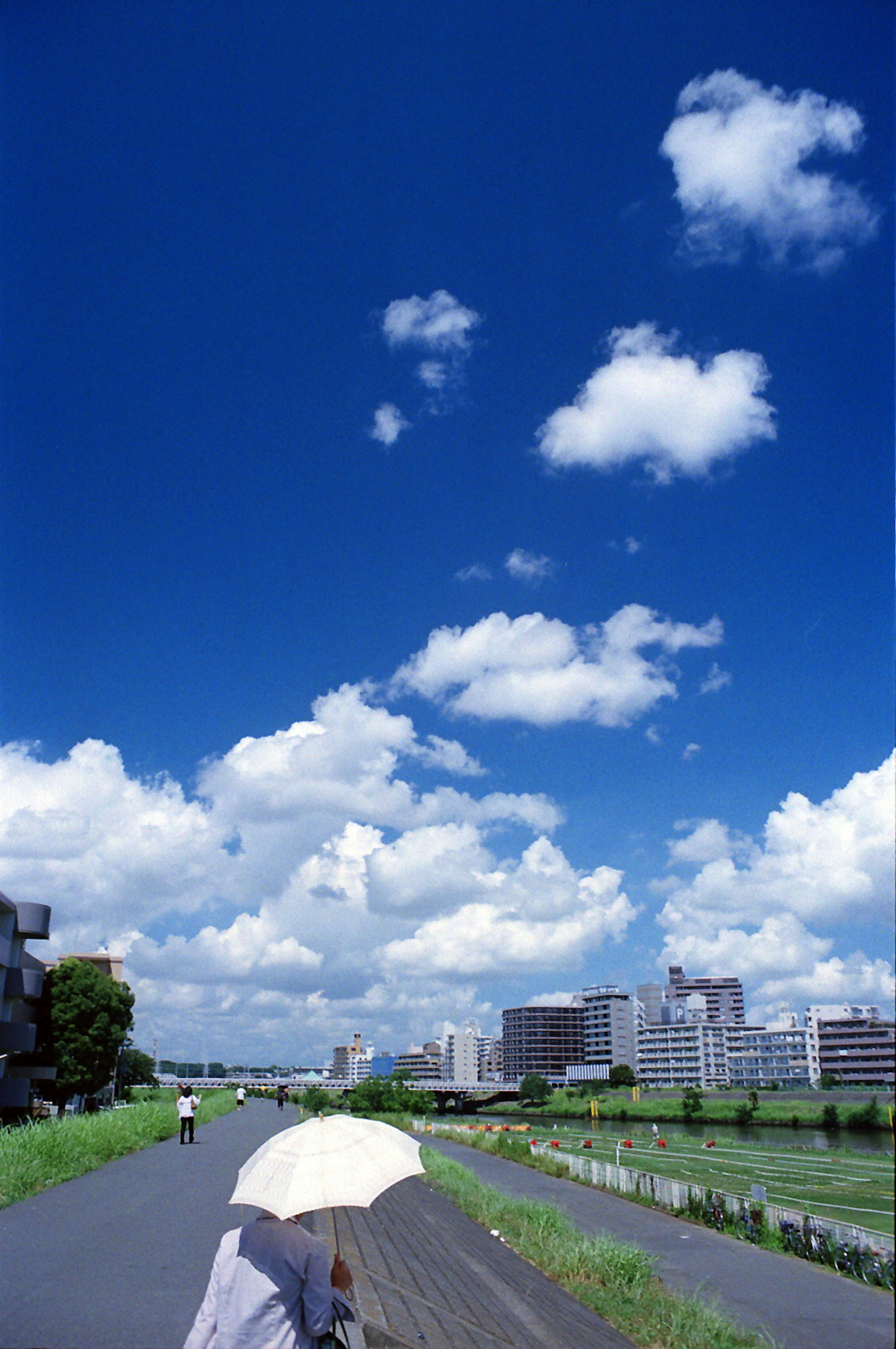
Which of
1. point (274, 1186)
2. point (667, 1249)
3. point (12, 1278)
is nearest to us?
point (274, 1186)

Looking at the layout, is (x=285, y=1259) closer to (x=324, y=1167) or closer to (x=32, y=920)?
(x=324, y=1167)

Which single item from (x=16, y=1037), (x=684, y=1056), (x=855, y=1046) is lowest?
(x=684, y=1056)

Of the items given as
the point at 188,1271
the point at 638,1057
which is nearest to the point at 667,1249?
the point at 188,1271

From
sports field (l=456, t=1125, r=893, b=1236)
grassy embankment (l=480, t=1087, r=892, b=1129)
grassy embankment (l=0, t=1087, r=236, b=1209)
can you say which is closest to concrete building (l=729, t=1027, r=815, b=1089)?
grassy embankment (l=480, t=1087, r=892, b=1129)

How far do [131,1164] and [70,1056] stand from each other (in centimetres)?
2514

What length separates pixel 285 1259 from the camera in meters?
4.09

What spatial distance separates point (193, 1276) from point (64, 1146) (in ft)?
27.5

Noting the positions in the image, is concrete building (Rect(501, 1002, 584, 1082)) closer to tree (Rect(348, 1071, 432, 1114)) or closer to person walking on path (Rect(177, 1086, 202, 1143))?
tree (Rect(348, 1071, 432, 1114))

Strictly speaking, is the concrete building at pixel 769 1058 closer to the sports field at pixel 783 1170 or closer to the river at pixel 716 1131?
the sports field at pixel 783 1170

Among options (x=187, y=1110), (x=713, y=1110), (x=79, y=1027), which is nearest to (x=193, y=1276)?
(x=187, y=1110)

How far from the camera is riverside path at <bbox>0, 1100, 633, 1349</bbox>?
704 cm

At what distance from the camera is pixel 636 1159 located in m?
35.5

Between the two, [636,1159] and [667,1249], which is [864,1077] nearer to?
[667,1249]

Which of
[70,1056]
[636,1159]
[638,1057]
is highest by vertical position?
[70,1056]
